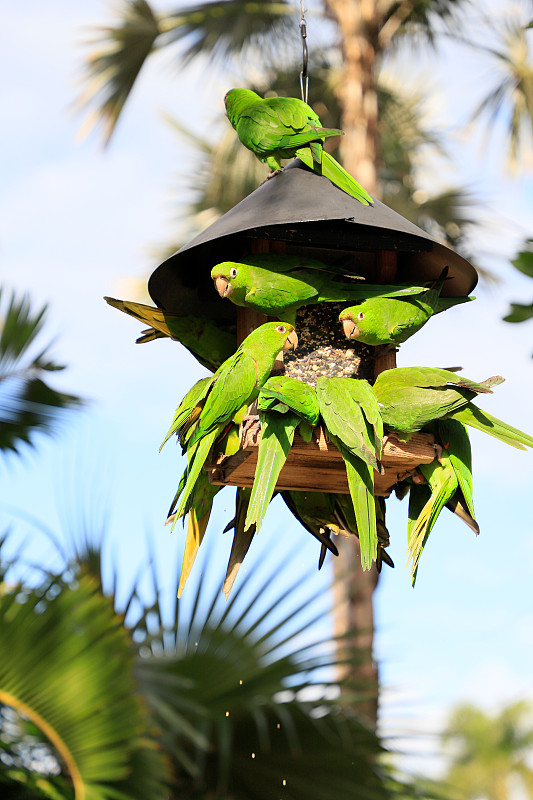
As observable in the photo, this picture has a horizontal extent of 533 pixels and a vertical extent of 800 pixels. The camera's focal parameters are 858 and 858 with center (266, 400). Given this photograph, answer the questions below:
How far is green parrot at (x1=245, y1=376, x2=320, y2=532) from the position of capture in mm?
2260

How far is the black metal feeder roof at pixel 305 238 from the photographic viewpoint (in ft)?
8.14

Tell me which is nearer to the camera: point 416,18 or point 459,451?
point 459,451

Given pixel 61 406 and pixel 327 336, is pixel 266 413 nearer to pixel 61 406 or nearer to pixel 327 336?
pixel 327 336

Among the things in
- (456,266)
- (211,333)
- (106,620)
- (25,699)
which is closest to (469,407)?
(456,266)

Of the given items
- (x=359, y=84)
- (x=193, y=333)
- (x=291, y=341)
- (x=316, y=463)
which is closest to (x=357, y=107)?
(x=359, y=84)

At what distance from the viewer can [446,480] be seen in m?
2.52

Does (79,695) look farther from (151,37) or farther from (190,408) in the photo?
(151,37)

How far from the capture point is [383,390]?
8.03 feet

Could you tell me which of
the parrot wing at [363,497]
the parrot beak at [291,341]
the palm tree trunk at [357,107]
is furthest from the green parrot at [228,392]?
the palm tree trunk at [357,107]

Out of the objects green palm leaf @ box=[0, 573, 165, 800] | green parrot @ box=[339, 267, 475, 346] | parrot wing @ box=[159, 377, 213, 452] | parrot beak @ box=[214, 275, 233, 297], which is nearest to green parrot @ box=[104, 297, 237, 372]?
parrot wing @ box=[159, 377, 213, 452]

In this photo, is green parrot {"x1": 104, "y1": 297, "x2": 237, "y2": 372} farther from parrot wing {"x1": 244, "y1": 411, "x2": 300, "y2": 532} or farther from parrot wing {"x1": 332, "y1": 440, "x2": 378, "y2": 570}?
parrot wing {"x1": 332, "y1": 440, "x2": 378, "y2": 570}

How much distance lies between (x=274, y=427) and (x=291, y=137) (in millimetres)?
921

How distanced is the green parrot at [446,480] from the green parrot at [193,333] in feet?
2.50

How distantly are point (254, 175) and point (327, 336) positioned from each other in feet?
18.4
